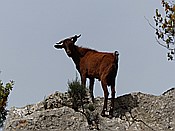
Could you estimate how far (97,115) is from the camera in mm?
10977

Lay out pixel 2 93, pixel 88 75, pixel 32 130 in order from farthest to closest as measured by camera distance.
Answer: pixel 2 93 → pixel 88 75 → pixel 32 130

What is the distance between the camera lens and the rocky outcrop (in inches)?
430

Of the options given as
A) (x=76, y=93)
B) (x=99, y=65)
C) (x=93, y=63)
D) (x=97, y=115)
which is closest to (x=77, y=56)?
(x=93, y=63)

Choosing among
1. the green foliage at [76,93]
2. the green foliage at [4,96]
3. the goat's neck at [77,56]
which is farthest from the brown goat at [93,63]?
the green foliage at [4,96]

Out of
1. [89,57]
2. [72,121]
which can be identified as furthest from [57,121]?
[89,57]

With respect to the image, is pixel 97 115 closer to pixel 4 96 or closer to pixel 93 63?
pixel 93 63

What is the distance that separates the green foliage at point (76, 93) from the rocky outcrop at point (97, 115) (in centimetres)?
21

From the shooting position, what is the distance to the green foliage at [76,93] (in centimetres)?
1164

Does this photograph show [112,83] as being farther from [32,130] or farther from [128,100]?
[32,130]

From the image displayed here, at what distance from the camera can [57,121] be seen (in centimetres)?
1095

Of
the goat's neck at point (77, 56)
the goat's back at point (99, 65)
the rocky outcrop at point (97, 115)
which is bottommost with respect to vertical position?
the rocky outcrop at point (97, 115)

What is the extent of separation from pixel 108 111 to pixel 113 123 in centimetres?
96

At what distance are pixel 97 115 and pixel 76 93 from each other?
3.22 ft

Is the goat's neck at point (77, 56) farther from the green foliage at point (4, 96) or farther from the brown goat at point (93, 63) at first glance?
the green foliage at point (4, 96)
